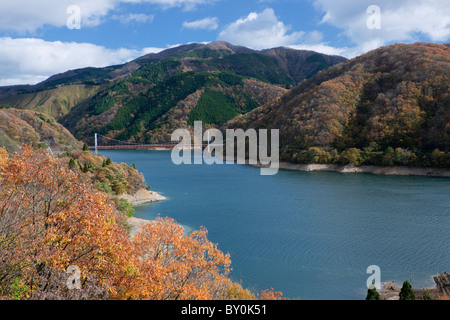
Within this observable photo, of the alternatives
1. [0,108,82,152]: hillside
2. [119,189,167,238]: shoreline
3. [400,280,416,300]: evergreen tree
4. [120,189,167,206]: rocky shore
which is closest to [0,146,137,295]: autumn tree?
[400,280,416,300]: evergreen tree

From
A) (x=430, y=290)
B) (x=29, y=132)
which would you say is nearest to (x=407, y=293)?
(x=430, y=290)

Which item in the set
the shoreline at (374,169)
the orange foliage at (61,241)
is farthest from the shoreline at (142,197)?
the shoreline at (374,169)

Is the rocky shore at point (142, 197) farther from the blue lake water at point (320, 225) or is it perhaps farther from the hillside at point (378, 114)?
the hillside at point (378, 114)

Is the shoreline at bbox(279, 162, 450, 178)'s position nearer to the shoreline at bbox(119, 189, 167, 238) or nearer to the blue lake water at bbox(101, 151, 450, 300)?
the blue lake water at bbox(101, 151, 450, 300)

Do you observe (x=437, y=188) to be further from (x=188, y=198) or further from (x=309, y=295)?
(x=309, y=295)

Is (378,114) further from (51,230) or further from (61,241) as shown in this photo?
(51,230)

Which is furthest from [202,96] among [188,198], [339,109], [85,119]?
[188,198]
